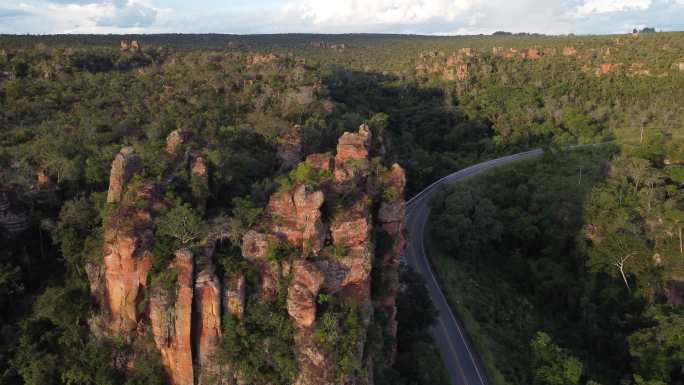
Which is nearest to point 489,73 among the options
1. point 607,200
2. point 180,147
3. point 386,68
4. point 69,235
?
point 386,68

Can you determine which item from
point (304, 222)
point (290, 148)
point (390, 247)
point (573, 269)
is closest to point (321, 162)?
point (390, 247)

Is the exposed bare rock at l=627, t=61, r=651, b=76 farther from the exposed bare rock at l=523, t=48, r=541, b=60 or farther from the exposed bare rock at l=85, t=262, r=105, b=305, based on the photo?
the exposed bare rock at l=85, t=262, r=105, b=305

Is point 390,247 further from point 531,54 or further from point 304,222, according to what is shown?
point 531,54

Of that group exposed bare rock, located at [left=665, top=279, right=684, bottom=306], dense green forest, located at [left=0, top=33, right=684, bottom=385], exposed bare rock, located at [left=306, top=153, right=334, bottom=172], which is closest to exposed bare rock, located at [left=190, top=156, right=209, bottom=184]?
dense green forest, located at [left=0, top=33, right=684, bottom=385]

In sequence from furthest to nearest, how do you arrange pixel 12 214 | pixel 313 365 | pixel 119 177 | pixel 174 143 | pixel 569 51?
1. pixel 569 51
2. pixel 174 143
3. pixel 12 214
4. pixel 119 177
5. pixel 313 365

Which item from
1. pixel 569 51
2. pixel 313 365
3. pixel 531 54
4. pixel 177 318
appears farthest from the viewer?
pixel 531 54

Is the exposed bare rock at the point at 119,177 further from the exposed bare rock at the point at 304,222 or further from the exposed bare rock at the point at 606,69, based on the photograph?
the exposed bare rock at the point at 606,69
